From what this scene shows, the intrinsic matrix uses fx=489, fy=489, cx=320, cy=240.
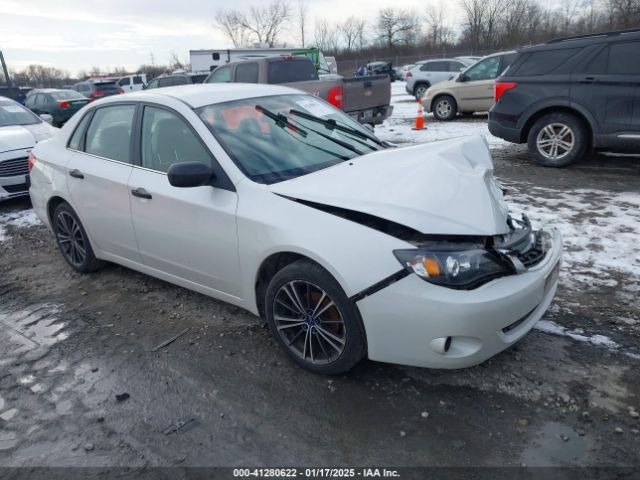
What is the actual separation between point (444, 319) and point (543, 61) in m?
6.56

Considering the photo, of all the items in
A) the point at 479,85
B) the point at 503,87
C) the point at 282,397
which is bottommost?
the point at 282,397

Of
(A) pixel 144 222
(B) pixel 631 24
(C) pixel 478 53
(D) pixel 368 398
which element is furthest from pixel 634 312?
→ (C) pixel 478 53

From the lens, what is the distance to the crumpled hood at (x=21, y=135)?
289 inches

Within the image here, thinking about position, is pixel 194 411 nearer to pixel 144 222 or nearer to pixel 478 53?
pixel 144 222

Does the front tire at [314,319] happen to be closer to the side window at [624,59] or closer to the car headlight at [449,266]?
the car headlight at [449,266]

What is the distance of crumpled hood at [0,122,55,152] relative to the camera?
7349 mm

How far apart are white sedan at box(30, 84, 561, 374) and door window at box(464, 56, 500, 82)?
10217 millimetres

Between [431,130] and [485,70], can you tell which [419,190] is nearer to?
[431,130]

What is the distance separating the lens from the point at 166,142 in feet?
12.2

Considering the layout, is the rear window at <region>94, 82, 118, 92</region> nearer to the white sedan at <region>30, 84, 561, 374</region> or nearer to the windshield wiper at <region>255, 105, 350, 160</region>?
the white sedan at <region>30, 84, 561, 374</region>

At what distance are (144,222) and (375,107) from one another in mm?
7781

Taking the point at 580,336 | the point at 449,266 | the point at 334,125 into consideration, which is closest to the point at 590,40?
the point at 334,125

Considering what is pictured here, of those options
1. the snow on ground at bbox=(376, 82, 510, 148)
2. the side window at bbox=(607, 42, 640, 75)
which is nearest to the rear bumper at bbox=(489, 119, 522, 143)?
the side window at bbox=(607, 42, 640, 75)

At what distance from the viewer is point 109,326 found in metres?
3.85
